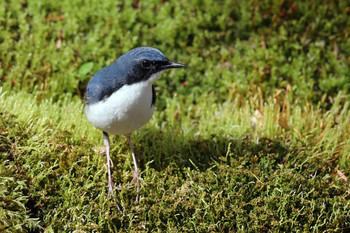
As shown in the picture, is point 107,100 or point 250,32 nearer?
point 107,100

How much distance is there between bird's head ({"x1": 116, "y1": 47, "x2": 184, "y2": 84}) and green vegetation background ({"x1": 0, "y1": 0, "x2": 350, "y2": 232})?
1096 mm

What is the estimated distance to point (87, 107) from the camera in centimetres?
393

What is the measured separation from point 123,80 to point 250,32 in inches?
147

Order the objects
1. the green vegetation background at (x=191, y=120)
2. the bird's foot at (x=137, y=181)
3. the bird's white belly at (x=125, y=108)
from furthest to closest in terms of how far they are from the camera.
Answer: the bird's foot at (x=137, y=181)
the green vegetation background at (x=191, y=120)
the bird's white belly at (x=125, y=108)

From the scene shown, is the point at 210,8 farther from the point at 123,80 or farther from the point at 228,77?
the point at 123,80

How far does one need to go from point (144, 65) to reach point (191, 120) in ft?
7.36

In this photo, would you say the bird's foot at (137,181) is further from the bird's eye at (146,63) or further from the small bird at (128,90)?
the bird's eye at (146,63)

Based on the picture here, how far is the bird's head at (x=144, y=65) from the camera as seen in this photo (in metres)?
3.59

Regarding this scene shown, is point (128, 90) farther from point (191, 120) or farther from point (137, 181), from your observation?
point (191, 120)

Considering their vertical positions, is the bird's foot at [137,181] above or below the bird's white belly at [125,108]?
below

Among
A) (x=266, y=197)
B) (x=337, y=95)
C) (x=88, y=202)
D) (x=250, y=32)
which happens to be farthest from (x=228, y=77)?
(x=88, y=202)

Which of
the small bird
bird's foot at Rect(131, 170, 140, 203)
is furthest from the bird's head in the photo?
bird's foot at Rect(131, 170, 140, 203)

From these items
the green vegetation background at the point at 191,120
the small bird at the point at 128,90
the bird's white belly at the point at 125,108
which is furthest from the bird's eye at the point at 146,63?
the green vegetation background at the point at 191,120

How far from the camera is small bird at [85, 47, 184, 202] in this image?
141 inches
